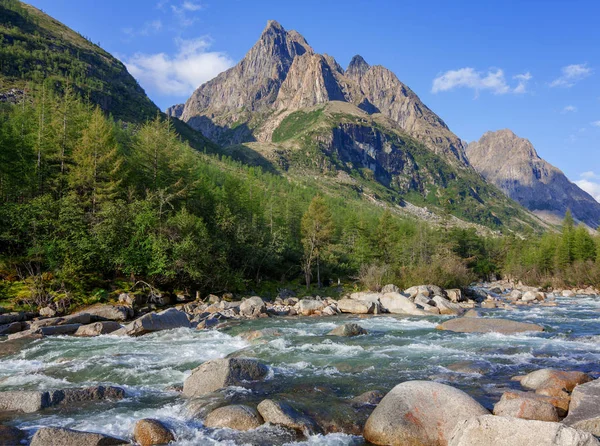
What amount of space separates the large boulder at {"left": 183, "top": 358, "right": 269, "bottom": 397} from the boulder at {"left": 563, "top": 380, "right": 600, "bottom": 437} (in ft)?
31.9

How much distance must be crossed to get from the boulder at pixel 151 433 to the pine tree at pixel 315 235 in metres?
45.5

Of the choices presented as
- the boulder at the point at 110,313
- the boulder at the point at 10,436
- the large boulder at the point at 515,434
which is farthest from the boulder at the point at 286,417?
the boulder at the point at 110,313

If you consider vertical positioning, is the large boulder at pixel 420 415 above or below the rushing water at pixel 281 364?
above

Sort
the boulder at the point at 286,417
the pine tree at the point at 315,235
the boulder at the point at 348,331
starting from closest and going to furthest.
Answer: the boulder at the point at 286,417
the boulder at the point at 348,331
the pine tree at the point at 315,235

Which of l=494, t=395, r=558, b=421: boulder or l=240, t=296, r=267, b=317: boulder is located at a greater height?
l=494, t=395, r=558, b=421: boulder

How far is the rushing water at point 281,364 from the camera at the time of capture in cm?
1119

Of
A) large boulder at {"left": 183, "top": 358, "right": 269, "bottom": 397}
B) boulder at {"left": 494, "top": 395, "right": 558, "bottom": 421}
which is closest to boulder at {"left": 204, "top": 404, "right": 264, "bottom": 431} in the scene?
large boulder at {"left": 183, "top": 358, "right": 269, "bottom": 397}

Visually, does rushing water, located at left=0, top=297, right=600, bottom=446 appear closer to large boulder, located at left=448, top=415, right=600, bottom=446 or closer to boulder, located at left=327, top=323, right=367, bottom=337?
boulder, located at left=327, top=323, right=367, bottom=337

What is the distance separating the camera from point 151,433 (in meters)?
9.58

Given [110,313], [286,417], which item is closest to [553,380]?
[286,417]

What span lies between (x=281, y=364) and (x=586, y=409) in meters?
10.8

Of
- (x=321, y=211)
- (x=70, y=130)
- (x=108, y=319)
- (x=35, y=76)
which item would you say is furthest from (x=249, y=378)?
(x=35, y=76)

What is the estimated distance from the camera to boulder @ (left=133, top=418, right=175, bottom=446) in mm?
9508

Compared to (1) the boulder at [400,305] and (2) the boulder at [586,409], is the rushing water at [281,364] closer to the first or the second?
(2) the boulder at [586,409]
